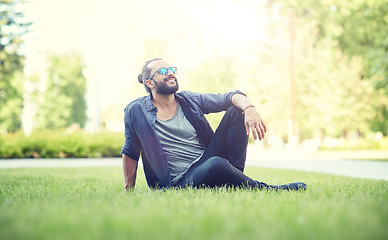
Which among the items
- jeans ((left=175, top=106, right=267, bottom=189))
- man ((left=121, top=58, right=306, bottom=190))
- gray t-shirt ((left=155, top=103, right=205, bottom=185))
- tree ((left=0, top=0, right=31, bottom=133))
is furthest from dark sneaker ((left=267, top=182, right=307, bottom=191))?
tree ((left=0, top=0, right=31, bottom=133))

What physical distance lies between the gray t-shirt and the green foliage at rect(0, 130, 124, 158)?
610 inches

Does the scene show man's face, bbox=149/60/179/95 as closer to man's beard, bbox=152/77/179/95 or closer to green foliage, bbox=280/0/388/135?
man's beard, bbox=152/77/179/95

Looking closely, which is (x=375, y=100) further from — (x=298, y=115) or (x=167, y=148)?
(x=167, y=148)

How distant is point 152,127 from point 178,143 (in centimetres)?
37

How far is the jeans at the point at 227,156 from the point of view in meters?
4.69

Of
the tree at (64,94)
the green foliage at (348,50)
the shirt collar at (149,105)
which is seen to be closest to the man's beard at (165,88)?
the shirt collar at (149,105)

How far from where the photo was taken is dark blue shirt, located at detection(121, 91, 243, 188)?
477 cm

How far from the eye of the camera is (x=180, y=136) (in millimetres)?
4977

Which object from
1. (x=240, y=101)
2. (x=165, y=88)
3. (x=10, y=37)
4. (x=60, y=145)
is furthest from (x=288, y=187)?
(x=10, y=37)

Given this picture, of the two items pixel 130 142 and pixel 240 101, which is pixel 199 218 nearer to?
pixel 240 101

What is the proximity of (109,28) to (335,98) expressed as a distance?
20.2 meters

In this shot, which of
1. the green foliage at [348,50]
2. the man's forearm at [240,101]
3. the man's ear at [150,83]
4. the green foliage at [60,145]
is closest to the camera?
the man's forearm at [240,101]

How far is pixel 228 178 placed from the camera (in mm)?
4699

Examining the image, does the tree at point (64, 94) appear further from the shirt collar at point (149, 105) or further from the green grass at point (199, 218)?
the green grass at point (199, 218)
